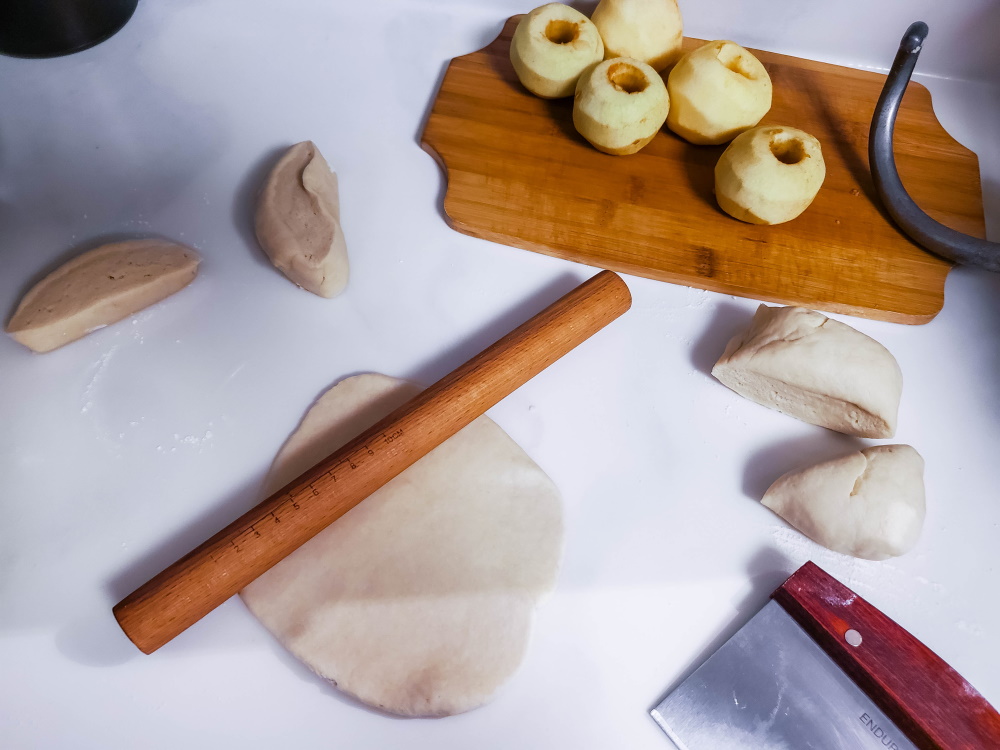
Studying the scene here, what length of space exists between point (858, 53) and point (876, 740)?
48.3 inches

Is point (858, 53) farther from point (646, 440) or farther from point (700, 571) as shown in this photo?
point (700, 571)

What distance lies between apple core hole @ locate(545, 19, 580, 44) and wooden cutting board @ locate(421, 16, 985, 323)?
0.33 feet

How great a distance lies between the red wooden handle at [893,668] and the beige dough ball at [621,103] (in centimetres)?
70

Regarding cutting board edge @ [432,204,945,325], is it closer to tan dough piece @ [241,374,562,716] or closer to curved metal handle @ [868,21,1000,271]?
curved metal handle @ [868,21,1000,271]

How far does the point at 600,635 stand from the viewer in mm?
864

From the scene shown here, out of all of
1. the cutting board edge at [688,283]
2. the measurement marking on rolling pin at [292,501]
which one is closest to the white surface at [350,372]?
the cutting board edge at [688,283]

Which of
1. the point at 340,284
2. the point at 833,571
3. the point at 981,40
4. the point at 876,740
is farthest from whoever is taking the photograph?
the point at 981,40

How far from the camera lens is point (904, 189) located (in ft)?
3.73

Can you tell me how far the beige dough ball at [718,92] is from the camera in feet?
3.58

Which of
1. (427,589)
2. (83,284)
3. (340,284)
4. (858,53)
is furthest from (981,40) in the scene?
(83,284)

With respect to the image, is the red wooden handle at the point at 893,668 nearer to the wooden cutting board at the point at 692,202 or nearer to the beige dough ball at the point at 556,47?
the wooden cutting board at the point at 692,202

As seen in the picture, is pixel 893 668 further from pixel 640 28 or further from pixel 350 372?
pixel 640 28

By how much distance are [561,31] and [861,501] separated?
890 millimetres

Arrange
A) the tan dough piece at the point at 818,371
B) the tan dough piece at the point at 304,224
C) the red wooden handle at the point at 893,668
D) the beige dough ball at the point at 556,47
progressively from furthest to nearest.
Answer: the beige dough ball at the point at 556,47 < the tan dough piece at the point at 304,224 < the tan dough piece at the point at 818,371 < the red wooden handle at the point at 893,668
